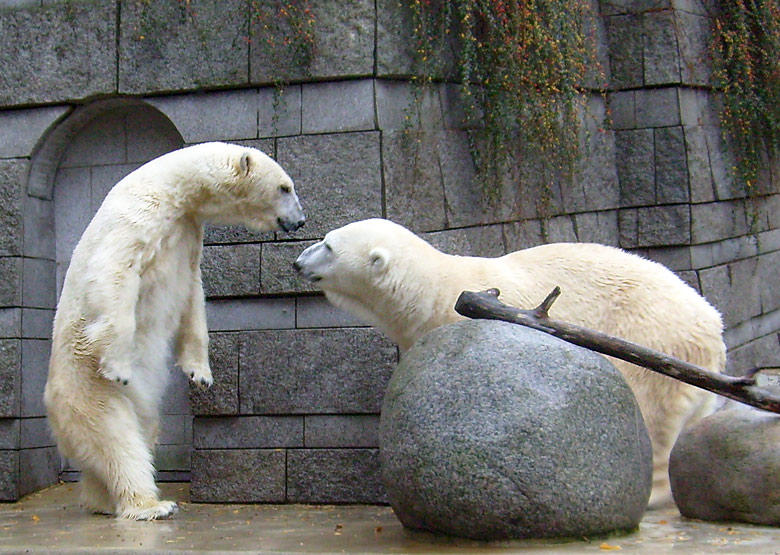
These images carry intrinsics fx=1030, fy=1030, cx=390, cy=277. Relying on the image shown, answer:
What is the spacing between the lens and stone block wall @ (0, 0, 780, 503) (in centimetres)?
571

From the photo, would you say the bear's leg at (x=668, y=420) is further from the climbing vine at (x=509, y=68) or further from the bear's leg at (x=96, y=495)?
the bear's leg at (x=96, y=495)

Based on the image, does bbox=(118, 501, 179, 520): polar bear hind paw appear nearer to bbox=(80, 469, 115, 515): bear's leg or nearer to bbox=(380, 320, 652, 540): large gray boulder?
bbox=(80, 469, 115, 515): bear's leg

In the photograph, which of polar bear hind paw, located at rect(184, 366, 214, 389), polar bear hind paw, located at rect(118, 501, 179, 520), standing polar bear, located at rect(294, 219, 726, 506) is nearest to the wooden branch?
standing polar bear, located at rect(294, 219, 726, 506)

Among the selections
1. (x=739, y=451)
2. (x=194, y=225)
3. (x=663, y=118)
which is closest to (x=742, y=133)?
(x=663, y=118)

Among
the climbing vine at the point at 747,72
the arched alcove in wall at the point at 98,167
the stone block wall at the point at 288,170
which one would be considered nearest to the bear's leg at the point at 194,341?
the stone block wall at the point at 288,170

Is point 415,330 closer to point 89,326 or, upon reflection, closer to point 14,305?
point 89,326

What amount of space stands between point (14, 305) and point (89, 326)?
5.25 feet

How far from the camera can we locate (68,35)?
6.19 meters

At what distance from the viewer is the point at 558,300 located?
497cm

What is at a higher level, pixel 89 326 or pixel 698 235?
pixel 698 235

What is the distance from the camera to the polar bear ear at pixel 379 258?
477 centimetres

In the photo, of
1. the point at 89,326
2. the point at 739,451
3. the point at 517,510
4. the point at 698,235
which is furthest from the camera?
the point at 698,235

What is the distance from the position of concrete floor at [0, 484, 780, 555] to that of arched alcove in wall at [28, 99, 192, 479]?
93cm

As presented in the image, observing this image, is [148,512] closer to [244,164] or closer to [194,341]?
[194,341]
